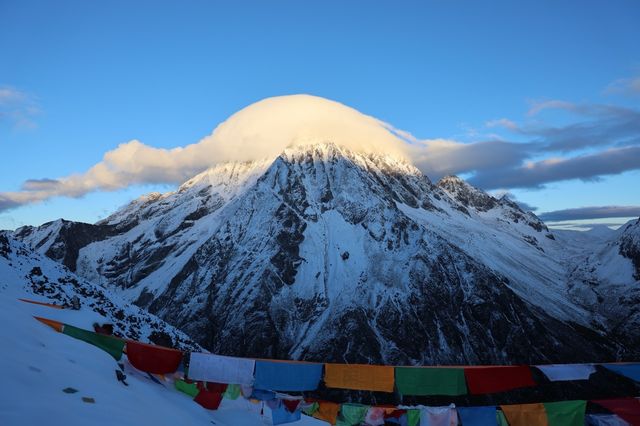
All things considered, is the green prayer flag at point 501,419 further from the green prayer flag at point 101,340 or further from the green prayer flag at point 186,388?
the green prayer flag at point 101,340

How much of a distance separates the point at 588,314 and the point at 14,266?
667 feet

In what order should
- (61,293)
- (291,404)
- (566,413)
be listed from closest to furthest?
(566,413)
(291,404)
(61,293)

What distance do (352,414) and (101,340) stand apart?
12192 millimetres

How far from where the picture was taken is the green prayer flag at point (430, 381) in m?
23.3

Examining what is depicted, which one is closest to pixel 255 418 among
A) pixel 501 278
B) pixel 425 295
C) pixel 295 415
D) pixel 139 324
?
pixel 295 415

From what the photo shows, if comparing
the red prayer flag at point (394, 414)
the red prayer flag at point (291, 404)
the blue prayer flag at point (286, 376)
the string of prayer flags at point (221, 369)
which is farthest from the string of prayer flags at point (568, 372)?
the string of prayer flags at point (221, 369)

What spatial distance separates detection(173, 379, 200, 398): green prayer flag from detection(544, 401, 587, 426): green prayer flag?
15485 millimetres

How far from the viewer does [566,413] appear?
21.6 metres

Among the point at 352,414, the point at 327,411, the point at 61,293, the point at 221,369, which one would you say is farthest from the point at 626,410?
the point at 61,293

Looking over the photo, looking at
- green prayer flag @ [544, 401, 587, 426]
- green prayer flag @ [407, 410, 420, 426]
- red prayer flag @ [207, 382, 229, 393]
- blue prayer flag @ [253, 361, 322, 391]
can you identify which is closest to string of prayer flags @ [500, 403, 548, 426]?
green prayer flag @ [544, 401, 587, 426]

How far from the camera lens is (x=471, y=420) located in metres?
22.9

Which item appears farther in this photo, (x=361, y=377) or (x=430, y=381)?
(x=361, y=377)

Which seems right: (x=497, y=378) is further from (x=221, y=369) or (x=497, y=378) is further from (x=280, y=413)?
(x=221, y=369)

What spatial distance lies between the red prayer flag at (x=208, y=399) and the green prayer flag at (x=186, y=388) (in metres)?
0.23
